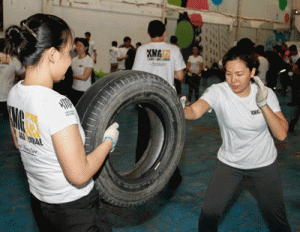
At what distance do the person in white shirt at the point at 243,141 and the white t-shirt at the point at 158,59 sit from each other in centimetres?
164

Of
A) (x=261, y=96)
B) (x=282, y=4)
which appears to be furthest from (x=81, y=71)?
(x=282, y=4)

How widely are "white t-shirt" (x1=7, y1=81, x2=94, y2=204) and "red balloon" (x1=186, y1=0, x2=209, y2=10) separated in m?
16.0

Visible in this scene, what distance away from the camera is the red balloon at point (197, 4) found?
54.1 ft

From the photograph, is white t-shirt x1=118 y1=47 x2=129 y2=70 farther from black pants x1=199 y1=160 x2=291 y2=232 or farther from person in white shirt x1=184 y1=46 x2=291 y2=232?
black pants x1=199 y1=160 x2=291 y2=232

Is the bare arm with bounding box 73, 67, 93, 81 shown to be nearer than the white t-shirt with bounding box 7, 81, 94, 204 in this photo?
No

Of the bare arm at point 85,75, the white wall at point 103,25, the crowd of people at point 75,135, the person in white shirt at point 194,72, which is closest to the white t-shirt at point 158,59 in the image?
the bare arm at point 85,75

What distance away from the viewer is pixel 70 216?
4.70 ft

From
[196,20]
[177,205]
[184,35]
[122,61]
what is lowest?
[177,205]

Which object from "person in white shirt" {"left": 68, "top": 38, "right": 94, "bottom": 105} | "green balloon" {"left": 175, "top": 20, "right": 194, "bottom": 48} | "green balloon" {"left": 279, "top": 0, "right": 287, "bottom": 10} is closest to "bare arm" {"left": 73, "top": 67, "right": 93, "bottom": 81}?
"person in white shirt" {"left": 68, "top": 38, "right": 94, "bottom": 105}

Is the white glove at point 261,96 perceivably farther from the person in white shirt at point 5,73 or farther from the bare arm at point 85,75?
the person in white shirt at point 5,73

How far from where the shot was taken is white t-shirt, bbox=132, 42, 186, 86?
3.81 metres

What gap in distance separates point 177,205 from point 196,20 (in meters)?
14.6

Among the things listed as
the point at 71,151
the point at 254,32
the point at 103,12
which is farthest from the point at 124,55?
the point at 254,32

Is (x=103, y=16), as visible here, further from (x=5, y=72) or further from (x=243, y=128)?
(x=243, y=128)
